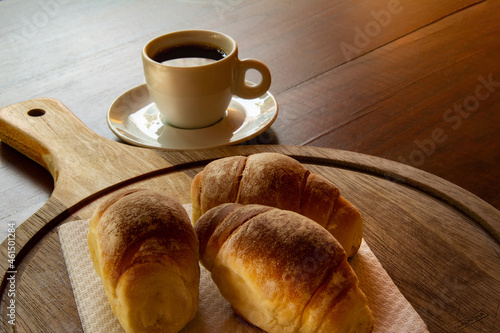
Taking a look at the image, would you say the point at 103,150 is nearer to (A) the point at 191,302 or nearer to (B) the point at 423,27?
(A) the point at 191,302

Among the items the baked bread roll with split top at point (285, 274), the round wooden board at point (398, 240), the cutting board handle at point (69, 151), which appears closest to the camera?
the baked bread roll with split top at point (285, 274)

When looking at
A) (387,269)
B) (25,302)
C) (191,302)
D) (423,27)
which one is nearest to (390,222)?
(387,269)

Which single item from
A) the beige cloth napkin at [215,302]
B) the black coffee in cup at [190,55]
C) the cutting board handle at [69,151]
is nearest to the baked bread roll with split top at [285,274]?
the beige cloth napkin at [215,302]

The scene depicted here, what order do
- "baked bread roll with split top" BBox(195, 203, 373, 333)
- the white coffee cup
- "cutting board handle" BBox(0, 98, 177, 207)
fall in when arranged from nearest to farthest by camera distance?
"baked bread roll with split top" BBox(195, 203, 373, 333), "cutting board handle" BBox(0, 98, 177, 207), the white coffee cup

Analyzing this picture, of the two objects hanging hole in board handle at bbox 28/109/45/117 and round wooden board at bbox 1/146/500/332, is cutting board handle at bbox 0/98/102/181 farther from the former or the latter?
round wooden board at bbox 1/146/500/332

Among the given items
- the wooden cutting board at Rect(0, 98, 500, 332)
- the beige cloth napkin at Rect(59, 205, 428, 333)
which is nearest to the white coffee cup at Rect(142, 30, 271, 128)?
the wooden cutting board at Rect(0, 98, 500, 332)

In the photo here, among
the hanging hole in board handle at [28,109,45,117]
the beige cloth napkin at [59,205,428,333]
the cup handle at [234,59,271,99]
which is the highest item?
the cup handle at [234,59,271,99]

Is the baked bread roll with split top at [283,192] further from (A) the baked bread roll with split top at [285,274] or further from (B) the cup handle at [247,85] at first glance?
(B) the cup handle at [247,85]
